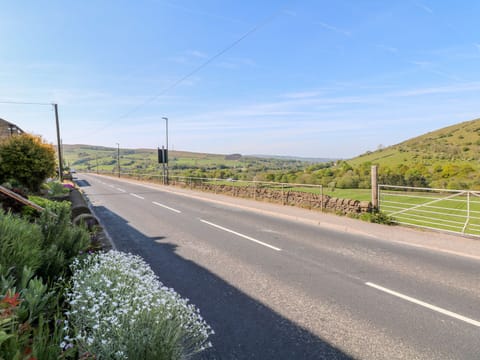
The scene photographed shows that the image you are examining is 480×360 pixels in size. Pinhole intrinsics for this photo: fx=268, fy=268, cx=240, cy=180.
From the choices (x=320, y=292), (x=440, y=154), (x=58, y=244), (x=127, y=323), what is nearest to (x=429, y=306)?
(x=320, y=292)

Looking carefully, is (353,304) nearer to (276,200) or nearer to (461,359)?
(461,359)

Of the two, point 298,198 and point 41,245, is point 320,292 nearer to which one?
point 41,245

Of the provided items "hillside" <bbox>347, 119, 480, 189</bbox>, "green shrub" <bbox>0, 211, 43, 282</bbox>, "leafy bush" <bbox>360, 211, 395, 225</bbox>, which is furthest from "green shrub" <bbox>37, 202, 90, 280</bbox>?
"hillside" <bbox>347, 119, 480, 189</bbox>

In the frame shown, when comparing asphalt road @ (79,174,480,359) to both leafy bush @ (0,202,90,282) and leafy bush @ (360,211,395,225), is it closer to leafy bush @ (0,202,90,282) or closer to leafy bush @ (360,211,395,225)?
leafy bush @ (0,202,90,282)

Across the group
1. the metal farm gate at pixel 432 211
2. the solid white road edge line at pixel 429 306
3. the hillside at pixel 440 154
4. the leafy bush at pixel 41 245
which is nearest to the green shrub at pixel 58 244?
the leafy bush at pixel 41 245

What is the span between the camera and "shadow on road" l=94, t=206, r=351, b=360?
10.3 ft

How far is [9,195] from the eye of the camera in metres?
6.03

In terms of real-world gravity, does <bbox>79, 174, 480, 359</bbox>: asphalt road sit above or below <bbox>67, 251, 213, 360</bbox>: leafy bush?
below

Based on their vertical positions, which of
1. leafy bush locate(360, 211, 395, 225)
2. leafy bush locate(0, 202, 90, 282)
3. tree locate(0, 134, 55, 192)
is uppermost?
tree locate(0, 134, 55, 192)

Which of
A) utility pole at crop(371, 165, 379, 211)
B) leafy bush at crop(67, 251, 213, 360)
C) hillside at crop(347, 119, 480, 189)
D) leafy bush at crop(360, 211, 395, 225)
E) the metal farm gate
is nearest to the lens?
leafy bush at crop(67, 251, 213, 360)

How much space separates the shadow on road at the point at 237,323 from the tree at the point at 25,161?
10.9m

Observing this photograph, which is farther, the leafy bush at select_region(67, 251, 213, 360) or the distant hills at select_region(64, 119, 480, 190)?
the distant hills at select_region(64, 119, 480, 190)

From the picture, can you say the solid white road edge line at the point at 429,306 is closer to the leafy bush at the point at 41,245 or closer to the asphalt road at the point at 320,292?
the asphalt road at the point at 320,292

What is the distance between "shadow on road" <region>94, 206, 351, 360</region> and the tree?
10.9 m
